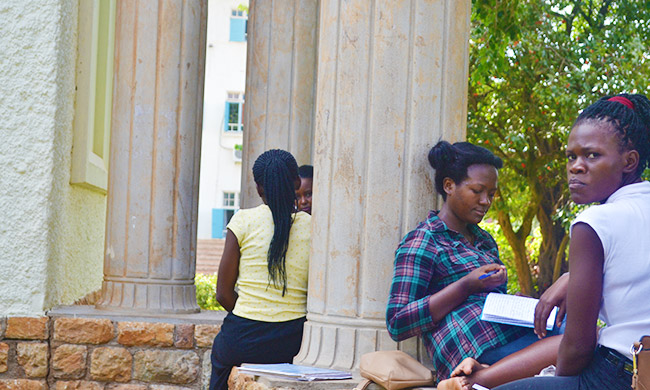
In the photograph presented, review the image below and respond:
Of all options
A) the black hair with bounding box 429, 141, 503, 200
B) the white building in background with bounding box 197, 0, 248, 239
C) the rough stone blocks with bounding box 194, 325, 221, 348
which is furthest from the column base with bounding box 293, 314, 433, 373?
the white building in background with bounding box 197, 0, 248, 239

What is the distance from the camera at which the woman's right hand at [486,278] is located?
138 inches

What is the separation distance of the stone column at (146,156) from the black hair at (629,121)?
414 cm

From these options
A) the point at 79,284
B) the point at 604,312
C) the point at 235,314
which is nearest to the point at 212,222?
the point at 79,284

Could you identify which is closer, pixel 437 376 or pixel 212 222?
pixel 437 376

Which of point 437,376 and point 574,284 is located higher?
point 574,284

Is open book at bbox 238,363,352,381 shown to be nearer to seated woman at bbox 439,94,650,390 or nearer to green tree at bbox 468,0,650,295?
seated woman at bbox 439,94,650,390

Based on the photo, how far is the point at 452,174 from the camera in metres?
3.87

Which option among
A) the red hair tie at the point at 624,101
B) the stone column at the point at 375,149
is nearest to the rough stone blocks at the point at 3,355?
the stone column at the point at 375,149

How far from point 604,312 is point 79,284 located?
554cm

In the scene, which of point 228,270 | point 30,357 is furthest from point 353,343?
point 30,357

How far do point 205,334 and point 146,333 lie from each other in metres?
0.40

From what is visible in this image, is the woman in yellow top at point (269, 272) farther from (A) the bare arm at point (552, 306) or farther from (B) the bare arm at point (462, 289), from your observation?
(A) the bare arm at point (552, 306)

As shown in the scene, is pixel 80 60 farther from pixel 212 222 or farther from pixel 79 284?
pixel 212 222

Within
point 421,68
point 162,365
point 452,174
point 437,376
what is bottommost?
point 162,365
